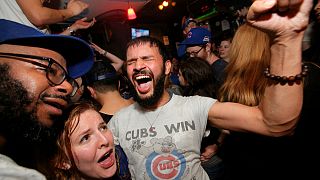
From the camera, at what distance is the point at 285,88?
119 centimetres

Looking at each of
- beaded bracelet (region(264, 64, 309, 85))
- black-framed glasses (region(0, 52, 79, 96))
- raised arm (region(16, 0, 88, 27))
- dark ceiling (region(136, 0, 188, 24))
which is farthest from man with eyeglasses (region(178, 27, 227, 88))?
dark ceiling (region(136, 0, 188, 24))

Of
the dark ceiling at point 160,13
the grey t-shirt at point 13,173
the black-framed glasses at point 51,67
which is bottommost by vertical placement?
the grey t-shirt at point 13,173

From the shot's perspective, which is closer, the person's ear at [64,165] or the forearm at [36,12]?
the person's ear at [64,165]

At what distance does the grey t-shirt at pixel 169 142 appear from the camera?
198 centimetres

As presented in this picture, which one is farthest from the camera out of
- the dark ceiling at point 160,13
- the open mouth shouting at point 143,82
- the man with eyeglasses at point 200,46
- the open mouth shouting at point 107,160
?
the dark ceiling at point 160,13

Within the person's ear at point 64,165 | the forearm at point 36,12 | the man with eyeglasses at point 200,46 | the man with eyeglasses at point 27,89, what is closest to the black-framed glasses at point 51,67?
the man with eyeglasses at point 27,89

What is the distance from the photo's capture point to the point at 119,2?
9.57 metres

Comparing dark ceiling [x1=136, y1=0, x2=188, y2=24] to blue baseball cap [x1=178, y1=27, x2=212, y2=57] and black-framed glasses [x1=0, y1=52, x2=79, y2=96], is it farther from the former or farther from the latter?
black-framed glasses [x1=0, y1=52, x2=79, y2=96]

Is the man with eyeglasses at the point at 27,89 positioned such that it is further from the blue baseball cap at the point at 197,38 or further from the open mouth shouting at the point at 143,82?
the blue baseball cap at the point at 197,38

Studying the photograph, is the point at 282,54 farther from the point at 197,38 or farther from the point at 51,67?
the point at 197,38

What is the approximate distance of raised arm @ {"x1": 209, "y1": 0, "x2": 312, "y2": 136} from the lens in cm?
107

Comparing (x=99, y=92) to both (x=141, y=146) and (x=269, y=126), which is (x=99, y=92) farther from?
(x=269, y=126)

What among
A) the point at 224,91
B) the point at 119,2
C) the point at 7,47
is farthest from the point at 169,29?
the point at 7,47

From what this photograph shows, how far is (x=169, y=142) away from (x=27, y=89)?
1.18 m
